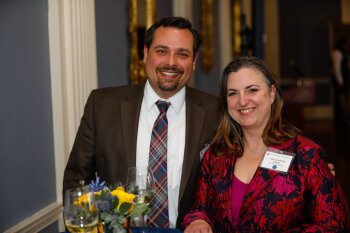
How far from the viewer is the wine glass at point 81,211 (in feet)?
4.28

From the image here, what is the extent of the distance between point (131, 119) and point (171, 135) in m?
0.22

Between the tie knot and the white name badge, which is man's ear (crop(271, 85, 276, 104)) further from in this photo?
the tie knot

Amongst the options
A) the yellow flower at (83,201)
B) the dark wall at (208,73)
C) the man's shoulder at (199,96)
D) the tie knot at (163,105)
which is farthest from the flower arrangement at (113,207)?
the dark wall at (208,73)

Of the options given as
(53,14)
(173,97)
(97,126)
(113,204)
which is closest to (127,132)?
(97,126)

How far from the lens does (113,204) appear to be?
1347 mm

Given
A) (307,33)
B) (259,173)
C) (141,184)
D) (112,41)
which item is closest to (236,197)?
(259,173)

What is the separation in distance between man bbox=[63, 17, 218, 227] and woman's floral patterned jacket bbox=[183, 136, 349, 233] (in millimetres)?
308

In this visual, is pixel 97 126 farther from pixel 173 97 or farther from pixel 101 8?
pixel 101 8

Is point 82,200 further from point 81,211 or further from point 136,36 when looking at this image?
point 136,36

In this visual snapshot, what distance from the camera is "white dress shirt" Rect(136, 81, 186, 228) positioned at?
221cm

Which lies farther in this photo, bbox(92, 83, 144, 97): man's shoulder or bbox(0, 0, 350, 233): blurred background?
bbox(92, 83, 144, 97): man's shoulder

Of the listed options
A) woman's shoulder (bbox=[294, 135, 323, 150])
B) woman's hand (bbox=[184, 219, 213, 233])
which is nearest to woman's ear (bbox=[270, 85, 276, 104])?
woman's shoulder (bbox=[294, 135, 323, 150])

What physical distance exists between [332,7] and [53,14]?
11.3 m

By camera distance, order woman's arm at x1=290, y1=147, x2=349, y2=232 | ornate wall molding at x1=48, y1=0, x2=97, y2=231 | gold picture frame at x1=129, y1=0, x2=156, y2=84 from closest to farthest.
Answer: woman's arm at x1=290, y1=147, x2=349, y2=232 → ornate wall molding at x1=48, y1=0, x2=97, y2=231 → gold picture frame at x1=129, y1=0, x2=156, y2=84
